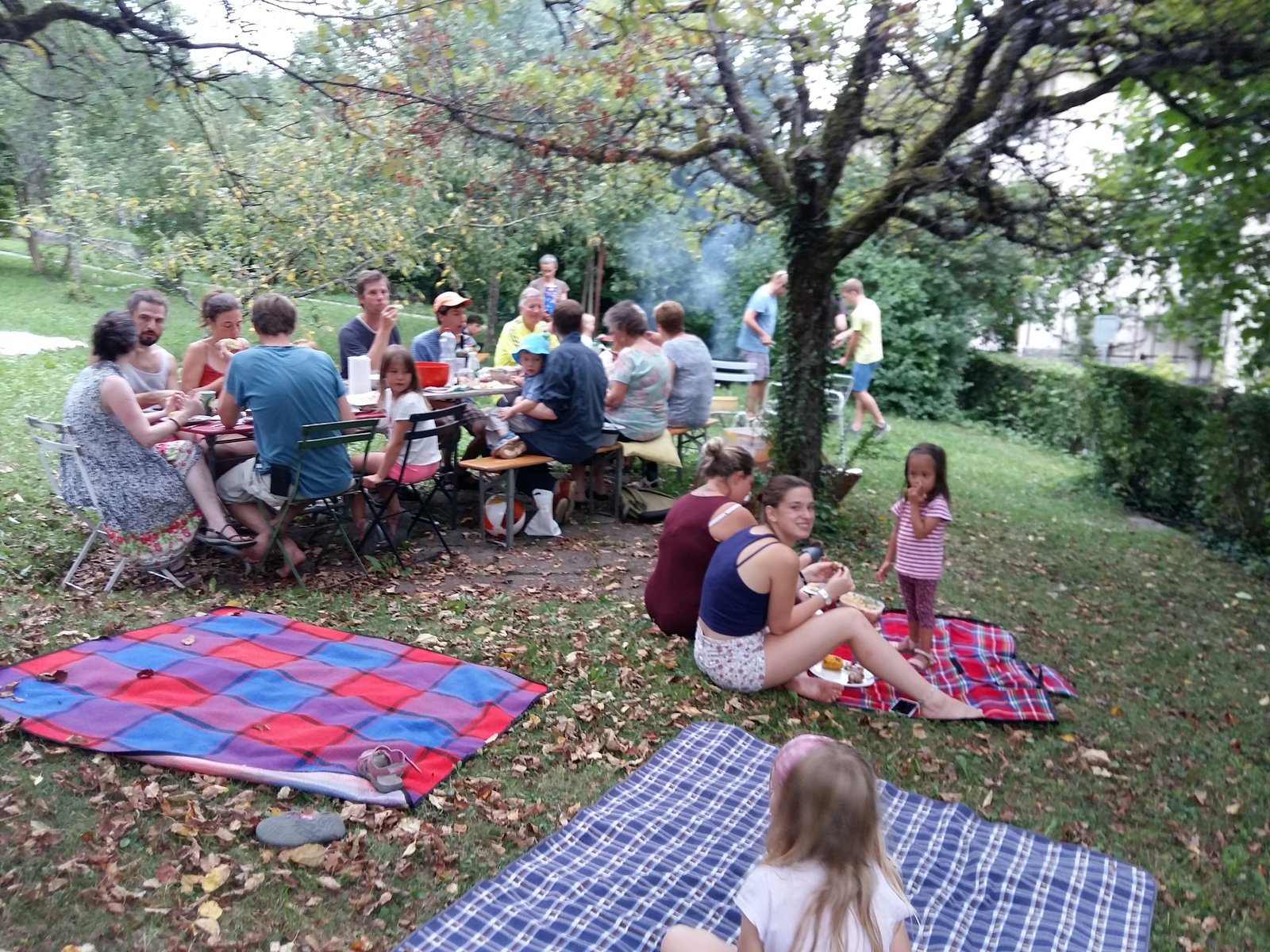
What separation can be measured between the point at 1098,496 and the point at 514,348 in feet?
21.6

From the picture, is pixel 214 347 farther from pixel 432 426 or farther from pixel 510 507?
pixel 510 507

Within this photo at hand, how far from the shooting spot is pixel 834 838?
7.48 ft

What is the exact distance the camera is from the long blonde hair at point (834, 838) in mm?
2285

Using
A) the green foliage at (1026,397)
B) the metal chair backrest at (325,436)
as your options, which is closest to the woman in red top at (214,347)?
the metal chair backrest at (325,436)

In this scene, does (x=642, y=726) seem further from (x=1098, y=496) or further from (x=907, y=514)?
(x=1098, y=496)

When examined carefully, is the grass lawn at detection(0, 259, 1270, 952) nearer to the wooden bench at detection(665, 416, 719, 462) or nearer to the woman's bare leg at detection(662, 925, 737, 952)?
the woman's bare leg at detection(662, 925, 737, 952)

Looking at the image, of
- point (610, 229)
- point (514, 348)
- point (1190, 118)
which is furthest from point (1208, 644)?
point (610, 229)

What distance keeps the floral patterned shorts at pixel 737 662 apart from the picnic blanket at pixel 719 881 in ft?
2.39

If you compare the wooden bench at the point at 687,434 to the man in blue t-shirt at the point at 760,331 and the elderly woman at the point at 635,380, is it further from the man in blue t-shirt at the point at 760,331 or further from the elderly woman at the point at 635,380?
the man in blue t-shirt at the point at 760,331

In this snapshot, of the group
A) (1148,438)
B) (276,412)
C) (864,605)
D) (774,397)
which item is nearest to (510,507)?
(276,412)

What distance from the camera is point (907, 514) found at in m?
5.23

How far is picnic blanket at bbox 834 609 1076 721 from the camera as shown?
484cm

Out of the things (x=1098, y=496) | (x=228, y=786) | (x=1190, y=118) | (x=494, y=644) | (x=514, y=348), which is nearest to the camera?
(x=228, y=786)

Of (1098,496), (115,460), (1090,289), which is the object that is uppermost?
(1090,289)
